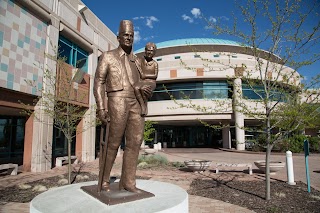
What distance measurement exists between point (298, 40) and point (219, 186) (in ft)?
17.9

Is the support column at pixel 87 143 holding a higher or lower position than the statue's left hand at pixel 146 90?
lower

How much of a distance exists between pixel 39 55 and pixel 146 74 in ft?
33.7

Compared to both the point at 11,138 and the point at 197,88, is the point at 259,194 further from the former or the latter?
the point at 197,88

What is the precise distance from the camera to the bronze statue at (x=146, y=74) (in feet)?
14.2

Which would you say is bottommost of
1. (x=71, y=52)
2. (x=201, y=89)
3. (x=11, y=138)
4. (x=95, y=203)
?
(x=95, y=203)

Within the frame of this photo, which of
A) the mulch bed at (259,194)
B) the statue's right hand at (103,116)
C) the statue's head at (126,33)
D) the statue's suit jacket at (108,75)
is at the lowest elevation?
the mulch bed at (259,194)

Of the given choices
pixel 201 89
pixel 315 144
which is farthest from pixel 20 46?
pixel 315 144

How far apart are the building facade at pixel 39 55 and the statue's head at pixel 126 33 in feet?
19.9

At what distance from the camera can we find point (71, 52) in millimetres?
15508

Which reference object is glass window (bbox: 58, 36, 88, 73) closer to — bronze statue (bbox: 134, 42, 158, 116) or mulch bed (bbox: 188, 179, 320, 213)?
mulch bed (bbox: 188, 179, 320, 213)

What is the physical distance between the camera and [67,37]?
15008mm

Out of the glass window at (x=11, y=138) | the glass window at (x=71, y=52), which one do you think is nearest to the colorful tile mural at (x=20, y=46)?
the glass window at (x=71, y=52)

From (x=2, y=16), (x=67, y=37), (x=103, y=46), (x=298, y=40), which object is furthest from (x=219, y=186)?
(x=103, y=46)

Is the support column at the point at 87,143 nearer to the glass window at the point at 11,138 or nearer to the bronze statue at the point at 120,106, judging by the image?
the glass window at the point at 11,138
